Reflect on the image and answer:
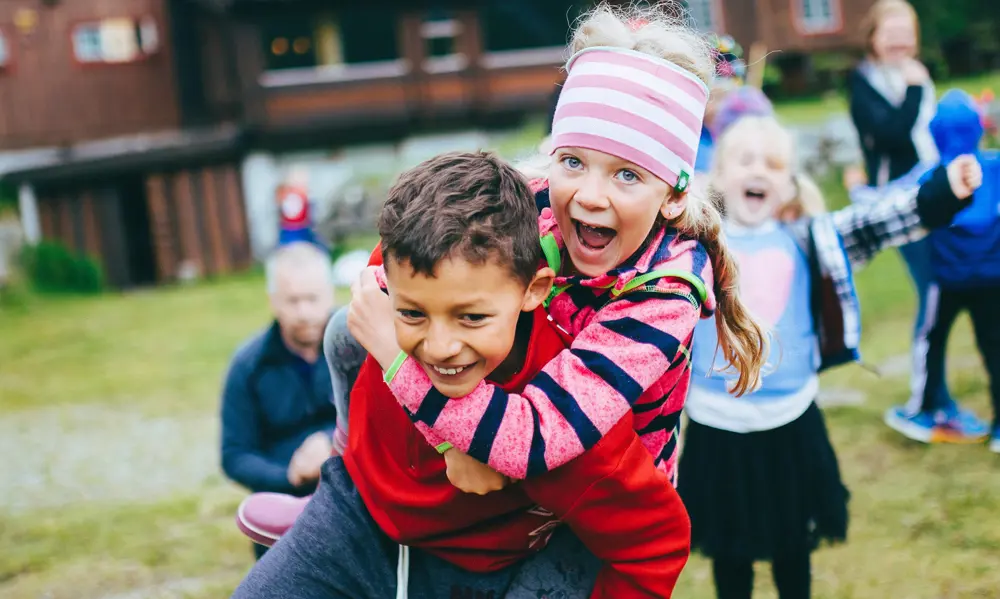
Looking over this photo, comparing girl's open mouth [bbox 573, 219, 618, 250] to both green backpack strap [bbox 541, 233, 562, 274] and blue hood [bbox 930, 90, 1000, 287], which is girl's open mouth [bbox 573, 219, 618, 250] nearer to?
green backpack strap [bbox 541, 233, 562, 274]

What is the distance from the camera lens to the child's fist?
2.63 metres

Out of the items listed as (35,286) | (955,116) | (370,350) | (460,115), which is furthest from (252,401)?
(460,115)

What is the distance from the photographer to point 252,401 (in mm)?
3500

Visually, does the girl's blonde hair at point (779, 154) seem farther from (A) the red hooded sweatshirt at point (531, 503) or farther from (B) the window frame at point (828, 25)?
(B) the window frame at point (828, 25)

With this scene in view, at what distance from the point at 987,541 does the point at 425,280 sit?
327 centimetres

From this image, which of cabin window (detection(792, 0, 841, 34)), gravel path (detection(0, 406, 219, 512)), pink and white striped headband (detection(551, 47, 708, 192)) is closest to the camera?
pink and white striped headband (detection(551, 47, 708, 192))

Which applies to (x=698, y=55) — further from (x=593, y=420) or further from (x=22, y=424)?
(x=22, y=424)

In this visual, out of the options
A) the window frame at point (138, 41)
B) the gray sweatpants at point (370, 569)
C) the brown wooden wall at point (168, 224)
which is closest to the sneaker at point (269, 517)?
the gray sweatpants at point (370, 569)

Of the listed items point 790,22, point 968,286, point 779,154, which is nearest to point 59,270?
point 968,286

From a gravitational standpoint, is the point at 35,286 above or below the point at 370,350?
below

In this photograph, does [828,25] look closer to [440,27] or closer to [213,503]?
[440,27]

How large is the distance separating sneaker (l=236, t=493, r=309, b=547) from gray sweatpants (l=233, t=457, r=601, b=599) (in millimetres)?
418

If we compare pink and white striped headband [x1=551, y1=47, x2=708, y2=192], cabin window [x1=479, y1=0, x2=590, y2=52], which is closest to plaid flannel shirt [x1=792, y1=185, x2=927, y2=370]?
pink and white striped headband [x1=551, y1=47, x2=708, y2=192]

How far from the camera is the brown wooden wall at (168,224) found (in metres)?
16.2
